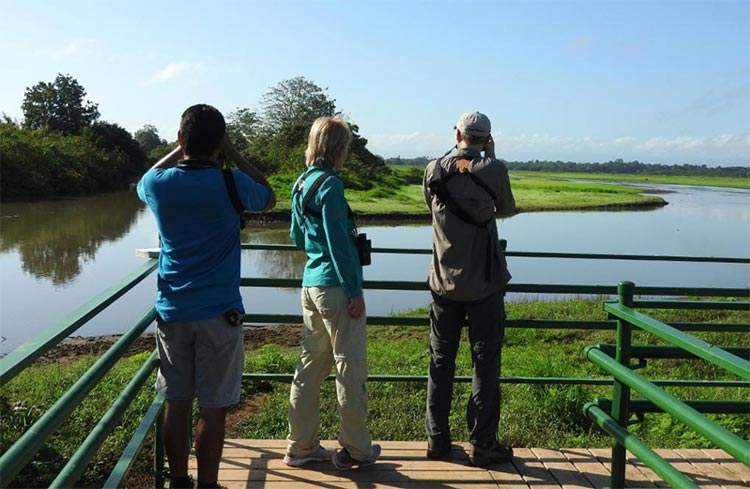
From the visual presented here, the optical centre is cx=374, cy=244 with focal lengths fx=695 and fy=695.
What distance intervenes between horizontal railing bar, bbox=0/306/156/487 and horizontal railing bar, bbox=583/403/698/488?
71.6 inches

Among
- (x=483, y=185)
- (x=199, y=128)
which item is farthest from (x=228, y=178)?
(x=483, y=185)

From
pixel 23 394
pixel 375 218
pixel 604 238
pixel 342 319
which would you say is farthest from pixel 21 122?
pixel 342 319

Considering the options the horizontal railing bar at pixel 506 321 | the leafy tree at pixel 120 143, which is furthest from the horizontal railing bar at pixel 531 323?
the leafy tree at pixel 120 143

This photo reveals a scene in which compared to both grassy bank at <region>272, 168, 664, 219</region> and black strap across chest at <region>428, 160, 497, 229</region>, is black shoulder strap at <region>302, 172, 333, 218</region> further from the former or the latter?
grassy bank at <region>272, 168, 664, 219</region>

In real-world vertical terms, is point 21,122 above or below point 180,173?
above

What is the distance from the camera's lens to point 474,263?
348 cm

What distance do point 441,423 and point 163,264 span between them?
1.74 m

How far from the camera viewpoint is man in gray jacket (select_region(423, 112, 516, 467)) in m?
3.46

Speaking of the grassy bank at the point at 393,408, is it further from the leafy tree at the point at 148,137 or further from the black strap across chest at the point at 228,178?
the leafy tree at the point at 148,137

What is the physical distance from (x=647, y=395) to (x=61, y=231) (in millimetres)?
22998

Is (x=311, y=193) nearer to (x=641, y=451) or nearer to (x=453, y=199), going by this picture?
(x=453, y=199)

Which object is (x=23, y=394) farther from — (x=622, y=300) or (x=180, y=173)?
(x=622, y=300)

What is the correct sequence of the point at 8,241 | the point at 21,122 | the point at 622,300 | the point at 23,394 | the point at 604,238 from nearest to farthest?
1. the point at 622,300
2. the point at 23,394
3. the point at 8,241
4. the point at 604,238
5. the point at 21,122

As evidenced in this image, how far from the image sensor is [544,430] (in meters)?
4.53
